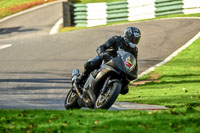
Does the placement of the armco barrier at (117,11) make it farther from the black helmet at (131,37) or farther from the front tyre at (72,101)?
the black helmet at (131,37)

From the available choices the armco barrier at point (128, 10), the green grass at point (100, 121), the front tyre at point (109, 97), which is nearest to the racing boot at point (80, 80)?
the front tyre at point (109, 97)

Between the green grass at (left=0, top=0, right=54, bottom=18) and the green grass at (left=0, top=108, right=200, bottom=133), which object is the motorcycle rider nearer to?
the green grass at (left=0, top=108, right=200, bottom=133)

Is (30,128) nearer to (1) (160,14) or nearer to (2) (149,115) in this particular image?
(2) (149,115)

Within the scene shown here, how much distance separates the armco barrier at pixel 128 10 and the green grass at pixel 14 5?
839cm

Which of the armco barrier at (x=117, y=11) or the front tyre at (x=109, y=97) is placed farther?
the armco barrier at (x=117, y=11)

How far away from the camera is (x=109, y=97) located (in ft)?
24.8

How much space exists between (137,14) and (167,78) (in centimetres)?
1457

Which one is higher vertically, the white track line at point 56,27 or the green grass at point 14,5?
the green grass at point 14,5

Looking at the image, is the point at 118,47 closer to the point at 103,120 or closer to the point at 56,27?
the point at 103,120

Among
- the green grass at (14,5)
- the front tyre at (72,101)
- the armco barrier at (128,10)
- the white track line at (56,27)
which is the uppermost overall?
the front tyre at (72,101)

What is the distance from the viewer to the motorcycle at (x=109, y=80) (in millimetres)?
7648

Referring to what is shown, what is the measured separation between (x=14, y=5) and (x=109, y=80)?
33.6 metres

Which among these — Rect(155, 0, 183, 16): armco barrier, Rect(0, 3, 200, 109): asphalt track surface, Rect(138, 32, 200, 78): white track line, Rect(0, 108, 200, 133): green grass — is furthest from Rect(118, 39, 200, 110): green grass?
Rect(155, 0, 183, 16): armco barrier

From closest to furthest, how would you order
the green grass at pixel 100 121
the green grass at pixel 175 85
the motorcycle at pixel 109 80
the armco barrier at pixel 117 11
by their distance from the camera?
the green grass at pixel 100 121
the motorcycle at pixel 109 80
the green grass at pixel 175 85
the armco barrier at pixel 117 11
